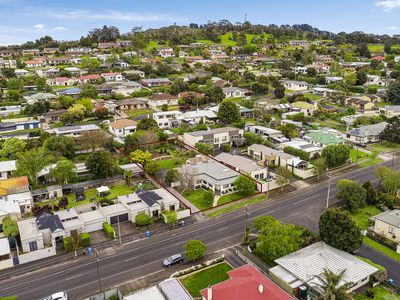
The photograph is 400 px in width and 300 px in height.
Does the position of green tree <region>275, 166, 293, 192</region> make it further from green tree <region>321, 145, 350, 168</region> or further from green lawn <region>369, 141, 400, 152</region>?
green lawn <region>369, 141, 400, 152</region>

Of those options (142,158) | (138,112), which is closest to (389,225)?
(142,158)

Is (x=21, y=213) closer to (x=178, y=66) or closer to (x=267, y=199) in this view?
(x=267, y=199)

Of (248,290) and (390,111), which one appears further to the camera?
(390,111)

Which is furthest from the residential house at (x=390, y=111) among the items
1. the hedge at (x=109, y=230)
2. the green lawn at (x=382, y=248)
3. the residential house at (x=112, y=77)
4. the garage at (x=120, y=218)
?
the residential house at (x=112, y=77)

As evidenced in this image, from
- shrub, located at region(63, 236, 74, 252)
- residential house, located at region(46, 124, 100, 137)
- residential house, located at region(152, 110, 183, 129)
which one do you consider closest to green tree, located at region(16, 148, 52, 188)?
shrub, located at region(63, 236, 74, 252)

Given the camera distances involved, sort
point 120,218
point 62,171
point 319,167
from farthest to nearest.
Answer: point 319,167, point 62,171, point 120,218

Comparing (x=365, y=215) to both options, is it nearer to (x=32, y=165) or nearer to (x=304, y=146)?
(x=304, y=146)
